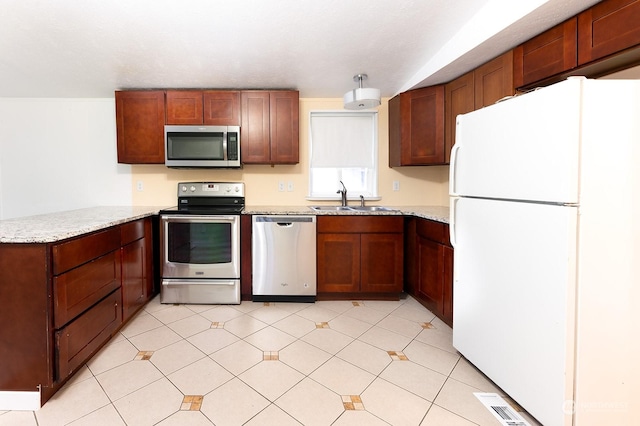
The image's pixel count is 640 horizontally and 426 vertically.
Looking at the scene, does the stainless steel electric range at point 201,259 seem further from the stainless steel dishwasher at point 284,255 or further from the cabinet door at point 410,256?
the cabinet door at point 410,256

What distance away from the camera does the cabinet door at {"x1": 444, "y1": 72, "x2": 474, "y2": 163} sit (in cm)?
241

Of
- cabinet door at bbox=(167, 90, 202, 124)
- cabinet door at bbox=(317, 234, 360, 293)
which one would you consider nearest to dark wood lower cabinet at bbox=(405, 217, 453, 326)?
cabinet door at bbox=(317, 234, 360, 293)

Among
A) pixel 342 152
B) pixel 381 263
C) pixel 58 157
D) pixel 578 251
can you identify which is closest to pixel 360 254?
pixel 381 263

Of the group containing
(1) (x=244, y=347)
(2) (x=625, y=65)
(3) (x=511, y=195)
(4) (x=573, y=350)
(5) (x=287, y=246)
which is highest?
(2) (x=625, y=65)

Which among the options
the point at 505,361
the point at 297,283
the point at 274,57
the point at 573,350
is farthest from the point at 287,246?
the point at 573,350

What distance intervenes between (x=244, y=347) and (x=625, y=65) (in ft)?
9.07

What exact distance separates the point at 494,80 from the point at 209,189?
9.11 feet

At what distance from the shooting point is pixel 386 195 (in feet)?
11.4

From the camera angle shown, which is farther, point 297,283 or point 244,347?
point 297,283

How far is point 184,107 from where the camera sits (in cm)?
302

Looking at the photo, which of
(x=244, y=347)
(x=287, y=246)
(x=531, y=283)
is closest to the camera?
(x=531, y=283)

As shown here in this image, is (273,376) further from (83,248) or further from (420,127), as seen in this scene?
(420,127)

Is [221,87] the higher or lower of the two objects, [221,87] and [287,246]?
the higher

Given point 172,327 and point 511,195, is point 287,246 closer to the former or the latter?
point 172,327
